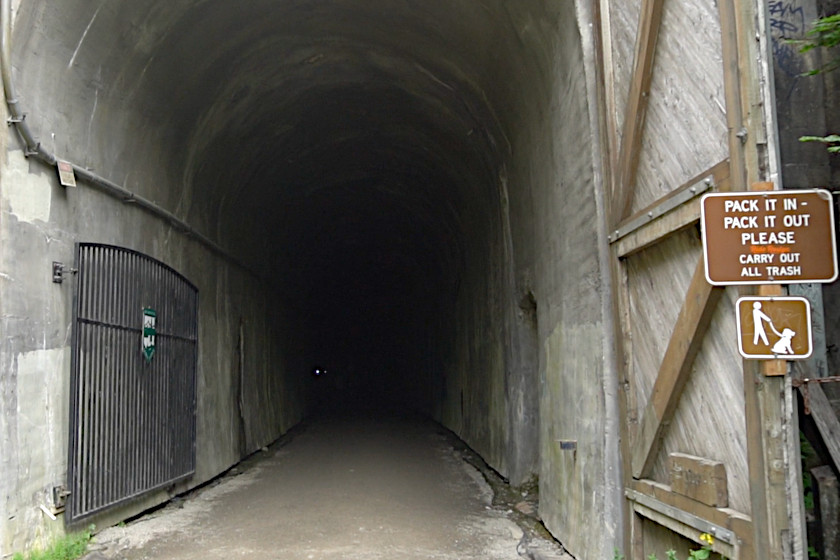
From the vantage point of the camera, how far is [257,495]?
33.2 feet

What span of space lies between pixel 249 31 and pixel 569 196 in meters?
4.86

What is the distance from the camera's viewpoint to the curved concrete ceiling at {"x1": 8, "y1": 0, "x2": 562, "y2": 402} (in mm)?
7336

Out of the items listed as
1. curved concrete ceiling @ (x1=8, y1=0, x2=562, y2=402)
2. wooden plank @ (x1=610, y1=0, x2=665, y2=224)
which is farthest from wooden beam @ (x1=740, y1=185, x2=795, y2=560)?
curved concrete ceiling @ (x1=8, y1=0, x2=562, y2=402)

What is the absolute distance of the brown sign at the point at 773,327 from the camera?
3389mm

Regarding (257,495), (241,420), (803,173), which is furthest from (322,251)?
(803,173)

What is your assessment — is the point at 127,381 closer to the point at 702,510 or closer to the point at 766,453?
the point at 702,510

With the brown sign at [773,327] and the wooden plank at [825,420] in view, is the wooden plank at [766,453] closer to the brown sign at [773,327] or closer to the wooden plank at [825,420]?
the brown sign at [773,327]

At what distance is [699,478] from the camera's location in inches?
172

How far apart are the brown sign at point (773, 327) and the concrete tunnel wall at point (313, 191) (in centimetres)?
241

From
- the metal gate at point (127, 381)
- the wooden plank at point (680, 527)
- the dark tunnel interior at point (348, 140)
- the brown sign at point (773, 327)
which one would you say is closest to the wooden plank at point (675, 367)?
the wooden plank at point (680, 527)

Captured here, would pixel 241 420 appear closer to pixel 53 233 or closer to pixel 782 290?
pixel 53 233

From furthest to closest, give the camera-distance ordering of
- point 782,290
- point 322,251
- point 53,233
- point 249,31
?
point 322,251
point 249,31
point 53,233
point 782,290

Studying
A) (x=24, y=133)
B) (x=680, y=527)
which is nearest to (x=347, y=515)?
(x=680, y=527)

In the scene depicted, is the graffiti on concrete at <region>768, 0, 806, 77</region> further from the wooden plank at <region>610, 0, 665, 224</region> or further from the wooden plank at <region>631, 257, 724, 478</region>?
the wooden plank at <region>631, 257, 724, 478</region>
